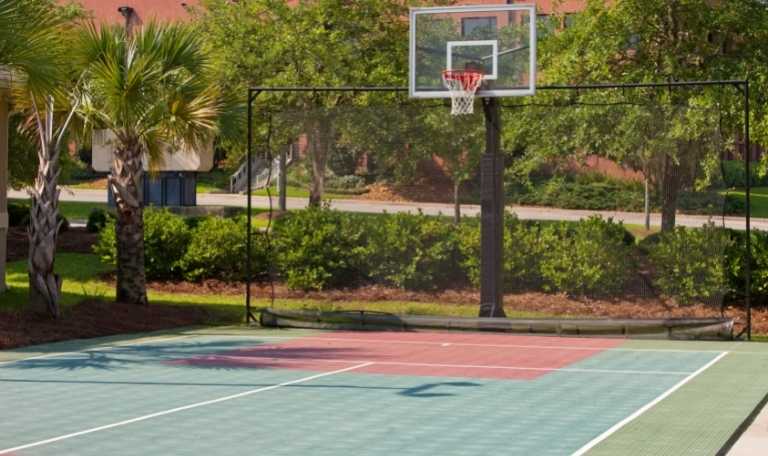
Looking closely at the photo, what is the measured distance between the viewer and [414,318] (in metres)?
22.9

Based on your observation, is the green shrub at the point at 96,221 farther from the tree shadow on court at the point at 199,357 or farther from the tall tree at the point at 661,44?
the tree shadow on court at the point at 199,357

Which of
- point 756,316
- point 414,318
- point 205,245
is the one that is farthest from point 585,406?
point 205,245

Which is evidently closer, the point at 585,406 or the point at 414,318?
the point at 585,406

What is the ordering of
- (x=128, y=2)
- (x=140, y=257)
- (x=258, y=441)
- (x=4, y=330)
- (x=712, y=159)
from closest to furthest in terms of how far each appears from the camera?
1. (x=258, y=441)
2. (x=4, y=330)
3. (x=712, y=159)
4. (x=140, y=257)
5. (x=128, y=2)

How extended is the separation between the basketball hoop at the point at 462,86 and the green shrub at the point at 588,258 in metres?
3.07

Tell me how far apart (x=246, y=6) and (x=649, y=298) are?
18.2m

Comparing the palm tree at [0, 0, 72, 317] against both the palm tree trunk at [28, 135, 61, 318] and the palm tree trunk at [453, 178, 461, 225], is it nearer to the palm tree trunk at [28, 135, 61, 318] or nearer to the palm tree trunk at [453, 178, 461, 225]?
the palm tree trunk at [28, 135, 61, 318]

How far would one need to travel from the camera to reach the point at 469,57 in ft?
75.9

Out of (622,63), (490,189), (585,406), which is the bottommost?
Result: (585,406)

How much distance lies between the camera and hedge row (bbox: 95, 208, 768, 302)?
904 inches

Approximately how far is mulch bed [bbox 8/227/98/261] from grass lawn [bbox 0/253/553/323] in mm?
1406

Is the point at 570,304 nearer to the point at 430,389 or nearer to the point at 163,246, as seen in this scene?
the point at 430,389

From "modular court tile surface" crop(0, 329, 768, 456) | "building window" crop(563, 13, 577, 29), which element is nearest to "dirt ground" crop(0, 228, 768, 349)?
"modular court tile surface" crop(0, 329, 768, 456)

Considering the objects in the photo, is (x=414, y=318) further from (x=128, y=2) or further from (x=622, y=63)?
(x=128, y=2)
